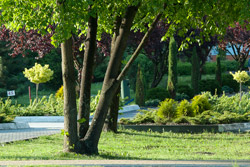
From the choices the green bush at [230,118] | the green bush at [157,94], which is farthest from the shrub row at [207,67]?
the green bush at [230,118]

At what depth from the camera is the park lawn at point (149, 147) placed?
33.0 feet

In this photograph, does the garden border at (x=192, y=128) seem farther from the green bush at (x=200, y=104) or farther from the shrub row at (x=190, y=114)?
the green bush at (x=200, y=104)

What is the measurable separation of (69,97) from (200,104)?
8587 mm

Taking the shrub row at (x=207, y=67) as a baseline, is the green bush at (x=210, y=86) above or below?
below

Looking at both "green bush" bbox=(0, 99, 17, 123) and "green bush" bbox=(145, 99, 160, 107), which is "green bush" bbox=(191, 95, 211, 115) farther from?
"green bush" bbox=(145, 99, 160, 107)

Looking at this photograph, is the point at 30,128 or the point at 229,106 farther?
the point at 229,106

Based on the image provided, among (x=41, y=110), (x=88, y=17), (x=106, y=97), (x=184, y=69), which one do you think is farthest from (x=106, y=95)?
(x=184, y=69)

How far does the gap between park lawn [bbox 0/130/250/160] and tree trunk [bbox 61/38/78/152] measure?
33 cm

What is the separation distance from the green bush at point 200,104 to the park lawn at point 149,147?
76.0 inches

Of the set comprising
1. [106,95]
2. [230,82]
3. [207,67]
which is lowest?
[106,95]

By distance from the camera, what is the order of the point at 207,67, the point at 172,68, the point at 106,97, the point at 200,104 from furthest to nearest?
the point at 207,67 < the point at 172,68 < the point at 200,104 < the point at 106,97

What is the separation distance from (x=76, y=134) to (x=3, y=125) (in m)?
8.34

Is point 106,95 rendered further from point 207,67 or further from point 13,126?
point 207,67

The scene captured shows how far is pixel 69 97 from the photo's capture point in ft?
33.2
